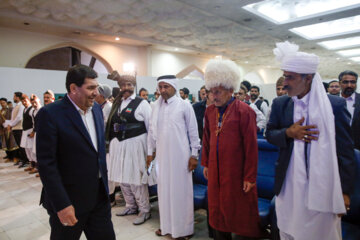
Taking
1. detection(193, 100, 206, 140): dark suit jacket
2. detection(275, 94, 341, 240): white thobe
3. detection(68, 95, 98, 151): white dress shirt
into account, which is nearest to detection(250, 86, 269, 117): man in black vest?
detection(193, 100, 206, 140): dark suit jacket

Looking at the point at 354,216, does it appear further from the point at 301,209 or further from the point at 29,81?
the point at 29,81

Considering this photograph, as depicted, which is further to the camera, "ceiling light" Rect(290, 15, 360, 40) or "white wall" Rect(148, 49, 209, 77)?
"white wall" Rect(148, 49, 209, 77)

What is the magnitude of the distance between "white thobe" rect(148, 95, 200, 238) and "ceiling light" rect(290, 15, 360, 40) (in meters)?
9.38

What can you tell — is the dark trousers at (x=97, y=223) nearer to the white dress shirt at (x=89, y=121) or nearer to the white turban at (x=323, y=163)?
Answer: the white dress shirt at (x=89, y=121)

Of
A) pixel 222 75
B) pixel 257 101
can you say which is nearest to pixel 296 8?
pixel 257 101

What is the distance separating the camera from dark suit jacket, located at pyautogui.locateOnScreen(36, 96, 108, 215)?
1450mm

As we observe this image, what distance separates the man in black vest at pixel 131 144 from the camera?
3.12 m

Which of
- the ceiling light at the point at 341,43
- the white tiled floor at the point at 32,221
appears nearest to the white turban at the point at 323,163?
the white tiled floor at the point at 32,221

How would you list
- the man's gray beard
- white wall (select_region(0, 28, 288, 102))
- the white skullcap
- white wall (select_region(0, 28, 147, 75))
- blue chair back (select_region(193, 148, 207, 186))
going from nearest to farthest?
the white skullcap
blue chair back (select_region(193, 148, 207, 186))
the man's gray beard
white wall (select_region(0, 28, 288, 102))
white wall (select_region(0, 28, 147, 75))

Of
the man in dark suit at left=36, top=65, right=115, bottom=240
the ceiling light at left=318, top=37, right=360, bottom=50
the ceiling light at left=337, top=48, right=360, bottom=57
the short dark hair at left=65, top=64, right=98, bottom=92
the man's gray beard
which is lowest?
the man in dark suit at left=36, top=65, right=115, bottom=240

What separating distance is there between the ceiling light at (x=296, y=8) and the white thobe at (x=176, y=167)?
646 cm

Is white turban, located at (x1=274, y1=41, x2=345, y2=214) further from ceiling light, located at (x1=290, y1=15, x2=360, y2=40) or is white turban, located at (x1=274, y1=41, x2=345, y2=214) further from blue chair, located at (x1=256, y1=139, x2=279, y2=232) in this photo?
ceiling light, located at (x1=290, y1=15, x2=360, y2=40)

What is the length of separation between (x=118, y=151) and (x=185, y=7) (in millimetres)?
6076

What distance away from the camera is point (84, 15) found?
27.3 ft
